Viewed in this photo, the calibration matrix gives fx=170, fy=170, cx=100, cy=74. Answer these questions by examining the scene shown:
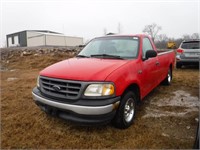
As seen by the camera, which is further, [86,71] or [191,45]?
[191,45]

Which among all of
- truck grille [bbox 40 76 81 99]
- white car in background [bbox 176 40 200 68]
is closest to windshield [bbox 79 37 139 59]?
truck grille [bbox 40 76 81 99]

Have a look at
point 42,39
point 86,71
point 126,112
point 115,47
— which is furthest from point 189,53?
point 42,39

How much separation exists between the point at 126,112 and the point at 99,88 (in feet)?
2.97

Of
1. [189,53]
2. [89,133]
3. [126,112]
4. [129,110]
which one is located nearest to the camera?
[89,133]

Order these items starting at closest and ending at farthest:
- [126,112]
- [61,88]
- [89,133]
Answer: [61,88] → [89,133] → [126,112]

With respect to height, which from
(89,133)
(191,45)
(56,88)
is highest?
(191,45)

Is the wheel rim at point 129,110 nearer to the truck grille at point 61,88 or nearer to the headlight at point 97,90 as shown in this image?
the headlight at point 97,90

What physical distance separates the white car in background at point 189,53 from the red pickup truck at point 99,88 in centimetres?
620

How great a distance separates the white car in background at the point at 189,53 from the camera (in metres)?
8.64

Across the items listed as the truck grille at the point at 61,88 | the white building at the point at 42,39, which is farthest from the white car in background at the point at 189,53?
the white building at the point at 42,39

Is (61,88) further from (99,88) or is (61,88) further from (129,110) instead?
(129,110)

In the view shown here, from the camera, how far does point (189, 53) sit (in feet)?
28.8

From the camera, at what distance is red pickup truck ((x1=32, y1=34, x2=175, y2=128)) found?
2.59 meters

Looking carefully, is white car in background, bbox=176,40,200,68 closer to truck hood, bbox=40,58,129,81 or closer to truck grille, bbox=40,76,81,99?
truck hood, bbox=40,58,129,81
